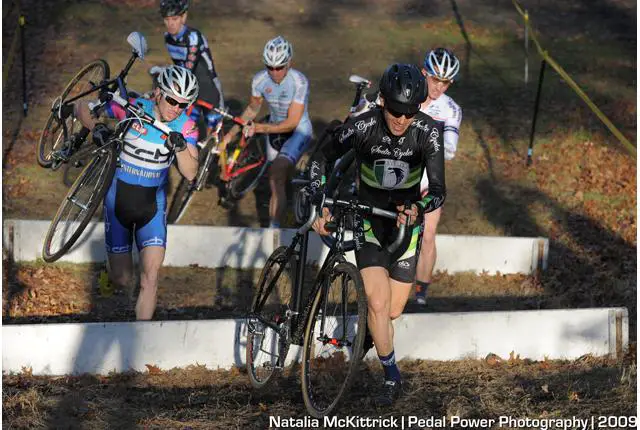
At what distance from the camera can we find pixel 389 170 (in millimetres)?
7891

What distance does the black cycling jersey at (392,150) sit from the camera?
7617mm

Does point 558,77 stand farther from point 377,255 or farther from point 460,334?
point 377,255

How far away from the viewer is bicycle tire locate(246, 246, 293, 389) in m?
8.07

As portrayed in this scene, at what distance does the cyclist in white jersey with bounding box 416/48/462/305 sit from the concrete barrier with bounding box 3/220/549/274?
3.41 ft

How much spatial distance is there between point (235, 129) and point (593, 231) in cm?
507

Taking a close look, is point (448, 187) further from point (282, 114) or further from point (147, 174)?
point (147, 174)

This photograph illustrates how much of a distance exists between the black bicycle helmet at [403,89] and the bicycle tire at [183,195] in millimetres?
5222

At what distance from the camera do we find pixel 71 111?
9828 mm

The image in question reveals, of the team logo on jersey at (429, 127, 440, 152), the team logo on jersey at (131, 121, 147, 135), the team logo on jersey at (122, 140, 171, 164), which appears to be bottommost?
the team logo on jersey at (122, 140, 171, 164)

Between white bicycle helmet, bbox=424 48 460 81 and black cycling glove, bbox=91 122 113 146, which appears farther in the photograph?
white bicycle helmet, bbox=424 48 460 81

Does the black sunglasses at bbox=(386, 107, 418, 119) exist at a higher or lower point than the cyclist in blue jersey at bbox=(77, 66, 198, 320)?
higher

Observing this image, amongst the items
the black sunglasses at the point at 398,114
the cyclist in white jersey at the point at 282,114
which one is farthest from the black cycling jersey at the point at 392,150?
the cyclist in white jersey at the point at 282,114

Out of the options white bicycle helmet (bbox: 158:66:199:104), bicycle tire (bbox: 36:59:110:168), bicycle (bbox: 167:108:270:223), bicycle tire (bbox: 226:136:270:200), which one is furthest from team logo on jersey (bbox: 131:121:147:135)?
bicycle tire (bbox: 226:136:270:200)

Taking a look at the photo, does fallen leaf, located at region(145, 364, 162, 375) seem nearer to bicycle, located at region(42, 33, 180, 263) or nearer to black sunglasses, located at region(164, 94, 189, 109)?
bicycle, located at region(42, 33, 180, 263)
